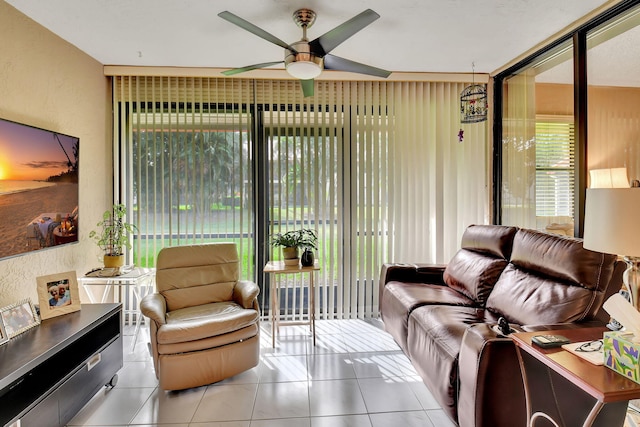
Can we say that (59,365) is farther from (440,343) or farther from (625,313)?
(625,313)

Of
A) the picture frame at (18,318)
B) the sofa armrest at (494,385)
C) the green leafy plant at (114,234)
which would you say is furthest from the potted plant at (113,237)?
the sofa armrest at (494,385)

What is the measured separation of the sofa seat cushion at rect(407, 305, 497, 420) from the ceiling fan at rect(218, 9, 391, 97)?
176 cm

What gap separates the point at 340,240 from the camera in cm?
366

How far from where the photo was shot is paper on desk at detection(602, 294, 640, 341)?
4.62 feet

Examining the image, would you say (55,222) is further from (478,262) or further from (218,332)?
(478,262)

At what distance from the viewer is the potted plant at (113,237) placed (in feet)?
9.95

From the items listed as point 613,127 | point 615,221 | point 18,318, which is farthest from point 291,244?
point 613,127

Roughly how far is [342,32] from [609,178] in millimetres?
2135

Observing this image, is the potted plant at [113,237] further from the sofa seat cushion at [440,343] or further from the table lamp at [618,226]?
the table lamp at [618,226]

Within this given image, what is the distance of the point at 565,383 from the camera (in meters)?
1.71

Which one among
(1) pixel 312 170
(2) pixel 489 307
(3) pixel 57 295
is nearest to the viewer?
(3) pixel 57 295

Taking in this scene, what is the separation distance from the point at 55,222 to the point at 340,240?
8.40 ft

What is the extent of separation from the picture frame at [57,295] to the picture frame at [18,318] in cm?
A: 9

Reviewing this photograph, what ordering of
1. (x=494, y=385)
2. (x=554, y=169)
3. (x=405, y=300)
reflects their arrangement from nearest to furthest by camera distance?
(x=494, y=385), (x=405, y=300), (x=554, y=169)
